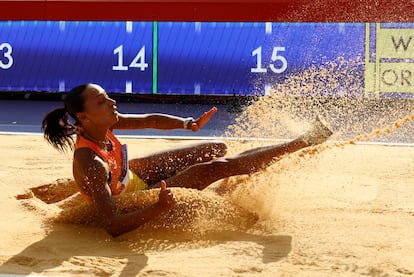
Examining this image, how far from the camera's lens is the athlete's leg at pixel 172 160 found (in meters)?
5.23

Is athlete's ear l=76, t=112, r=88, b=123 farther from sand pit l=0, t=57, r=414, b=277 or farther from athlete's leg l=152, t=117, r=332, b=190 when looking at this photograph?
athlete's leg l=152, t=117, r=332, b=190

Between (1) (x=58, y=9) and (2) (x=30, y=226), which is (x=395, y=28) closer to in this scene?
(1) (x=58, y=9)

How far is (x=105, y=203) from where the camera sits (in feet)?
14.5

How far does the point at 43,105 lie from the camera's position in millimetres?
10703

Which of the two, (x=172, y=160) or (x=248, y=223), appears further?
(x=172, y=160)

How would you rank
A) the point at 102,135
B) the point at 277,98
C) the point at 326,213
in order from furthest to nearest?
the point at 277,98, the point at 326,213, the point at 102,135

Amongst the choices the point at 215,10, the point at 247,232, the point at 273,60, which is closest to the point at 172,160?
the point at 247,232

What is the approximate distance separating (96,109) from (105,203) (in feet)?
1.98

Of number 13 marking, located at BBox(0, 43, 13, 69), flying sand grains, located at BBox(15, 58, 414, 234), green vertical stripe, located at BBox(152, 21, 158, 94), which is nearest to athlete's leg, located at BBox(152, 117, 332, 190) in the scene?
flying sand grains, located at BBox(15, 58, 414, 234)

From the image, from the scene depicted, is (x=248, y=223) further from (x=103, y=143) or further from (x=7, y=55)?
(x=7, y=55)

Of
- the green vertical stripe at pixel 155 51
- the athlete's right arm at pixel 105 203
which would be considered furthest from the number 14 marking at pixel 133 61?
the athlete's right arm at pixel 105 203

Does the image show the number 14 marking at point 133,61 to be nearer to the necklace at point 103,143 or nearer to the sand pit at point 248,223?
the sand pit at point 248,223

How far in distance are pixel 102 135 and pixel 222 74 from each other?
5695mm

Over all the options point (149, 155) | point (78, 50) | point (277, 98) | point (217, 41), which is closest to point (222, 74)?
point (217, 41)
